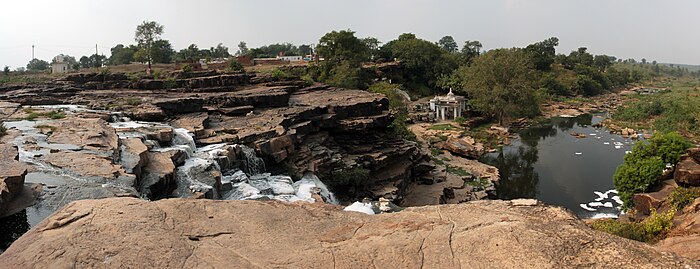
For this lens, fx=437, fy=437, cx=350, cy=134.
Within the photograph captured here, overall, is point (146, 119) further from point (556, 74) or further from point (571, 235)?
point (556, 74)

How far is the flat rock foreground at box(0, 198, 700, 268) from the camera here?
4656 millimetres

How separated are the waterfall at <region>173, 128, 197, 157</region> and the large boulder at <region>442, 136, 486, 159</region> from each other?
2069 cm

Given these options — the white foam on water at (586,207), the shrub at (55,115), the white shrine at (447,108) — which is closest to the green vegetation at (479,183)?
the white foam on water at (586,207)

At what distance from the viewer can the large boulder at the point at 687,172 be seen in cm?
1695

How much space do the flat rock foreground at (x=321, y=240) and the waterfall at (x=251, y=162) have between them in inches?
451

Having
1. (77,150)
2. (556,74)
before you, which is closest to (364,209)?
(77,150)

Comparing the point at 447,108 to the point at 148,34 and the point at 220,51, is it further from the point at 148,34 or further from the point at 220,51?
the point at 220,51

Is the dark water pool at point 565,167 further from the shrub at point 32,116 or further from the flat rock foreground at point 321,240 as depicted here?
the shrub at point 32,116

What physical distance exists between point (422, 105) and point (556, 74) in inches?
1562

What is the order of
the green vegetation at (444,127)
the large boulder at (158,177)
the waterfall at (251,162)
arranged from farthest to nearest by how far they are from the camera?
1. the green vegetation at (444,127)
2. the waterfall at (251,162)
3. the large boulder at (158,177)

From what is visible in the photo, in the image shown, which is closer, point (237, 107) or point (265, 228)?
point (265, 228)

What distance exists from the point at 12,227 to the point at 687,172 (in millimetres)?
21787

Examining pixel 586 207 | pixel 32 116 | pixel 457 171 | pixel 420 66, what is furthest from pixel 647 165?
pixel 420 66

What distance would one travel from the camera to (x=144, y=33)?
46969 millimetres
